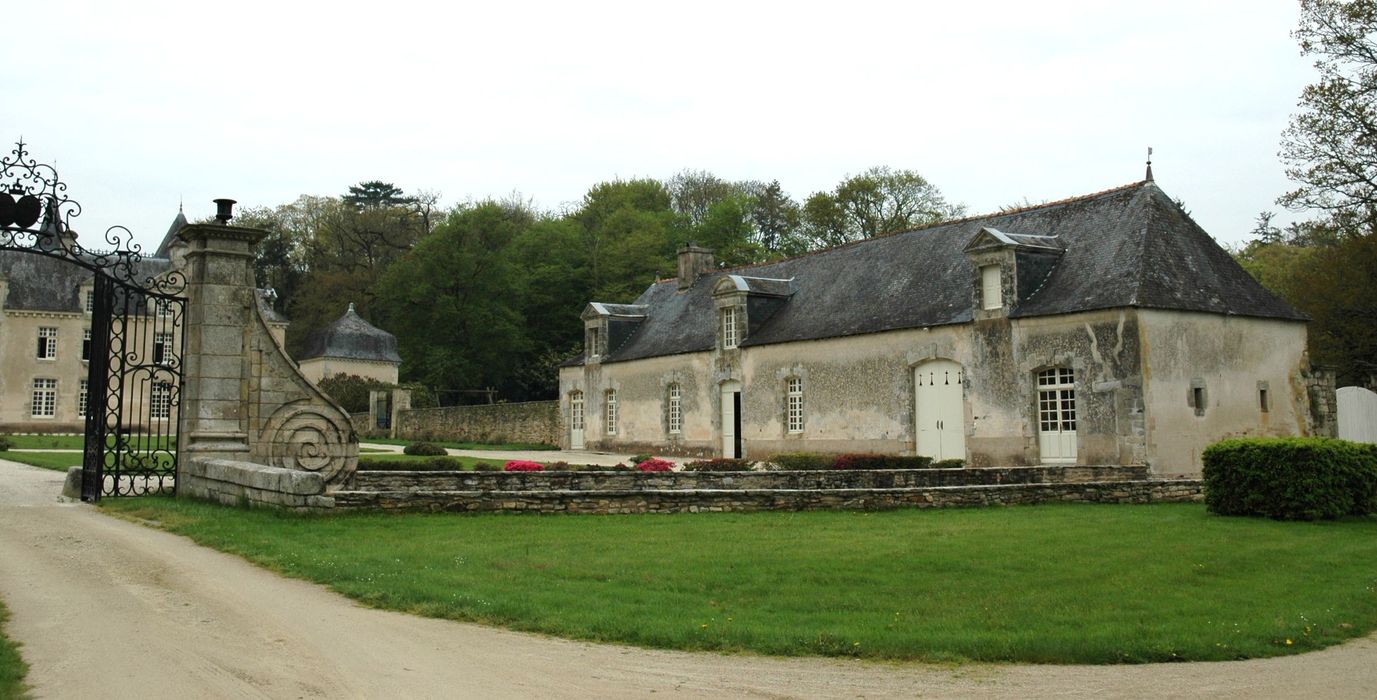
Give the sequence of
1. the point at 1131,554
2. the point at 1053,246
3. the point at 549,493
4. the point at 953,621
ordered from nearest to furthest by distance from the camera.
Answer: the point at 953,621 < the point at 1131,554 < the point at 549,493 < the point at 1053,246

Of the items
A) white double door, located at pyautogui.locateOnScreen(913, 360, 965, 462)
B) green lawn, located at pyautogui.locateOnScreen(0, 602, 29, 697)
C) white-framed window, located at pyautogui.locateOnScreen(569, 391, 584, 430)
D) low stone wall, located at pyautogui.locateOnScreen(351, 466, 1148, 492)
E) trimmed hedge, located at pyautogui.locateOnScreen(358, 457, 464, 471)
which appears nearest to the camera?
green lawn, located at pyautogui.locateOnScreen(0, 602, 29, 697)

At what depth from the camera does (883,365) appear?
24281 mm

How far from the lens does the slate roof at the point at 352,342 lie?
1972 inches

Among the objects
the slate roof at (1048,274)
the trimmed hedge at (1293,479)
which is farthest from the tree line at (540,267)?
the trimmed hedge at (1293,479)

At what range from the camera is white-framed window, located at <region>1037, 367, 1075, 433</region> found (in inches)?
819

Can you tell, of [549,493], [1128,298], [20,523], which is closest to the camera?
[20,523]

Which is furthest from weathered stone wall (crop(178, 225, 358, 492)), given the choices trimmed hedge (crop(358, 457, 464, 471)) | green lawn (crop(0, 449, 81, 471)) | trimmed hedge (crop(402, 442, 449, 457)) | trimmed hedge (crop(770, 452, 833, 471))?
trimmed hedge (crop(402, 442, 449, 457))

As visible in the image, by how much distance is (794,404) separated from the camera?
27.1m

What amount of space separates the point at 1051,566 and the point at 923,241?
18.2 metres

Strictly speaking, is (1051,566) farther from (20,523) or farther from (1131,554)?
(20,523)

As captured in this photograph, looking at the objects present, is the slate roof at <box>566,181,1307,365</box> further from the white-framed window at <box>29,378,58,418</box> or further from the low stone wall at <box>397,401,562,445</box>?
the white-framed window at <box>29,378,58,418</box>

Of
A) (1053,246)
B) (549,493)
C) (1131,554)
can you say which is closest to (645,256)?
(1053,246)

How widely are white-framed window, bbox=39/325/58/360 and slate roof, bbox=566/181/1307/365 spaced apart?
28.3 meters

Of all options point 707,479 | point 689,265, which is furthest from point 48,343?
point 707,479
